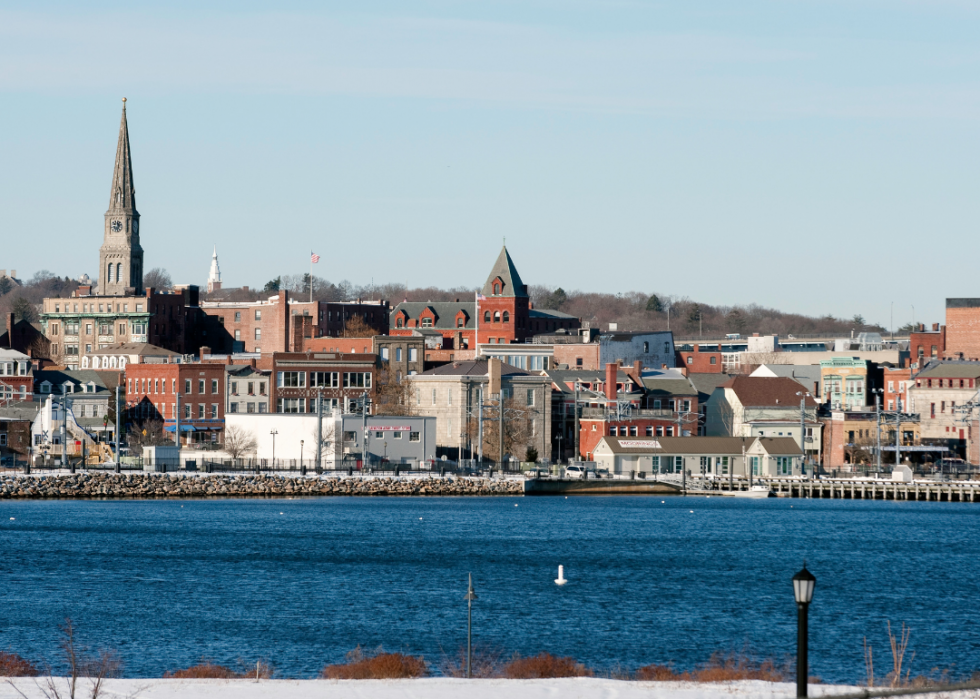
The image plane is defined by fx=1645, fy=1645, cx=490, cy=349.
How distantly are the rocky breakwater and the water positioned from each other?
2.06 metres

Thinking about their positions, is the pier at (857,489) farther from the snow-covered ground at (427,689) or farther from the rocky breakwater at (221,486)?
the snow-covered ground at (427,689)

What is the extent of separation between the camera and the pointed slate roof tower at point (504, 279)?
5635 inches

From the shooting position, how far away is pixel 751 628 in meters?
44.1

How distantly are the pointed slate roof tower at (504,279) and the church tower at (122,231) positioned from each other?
3717 cm

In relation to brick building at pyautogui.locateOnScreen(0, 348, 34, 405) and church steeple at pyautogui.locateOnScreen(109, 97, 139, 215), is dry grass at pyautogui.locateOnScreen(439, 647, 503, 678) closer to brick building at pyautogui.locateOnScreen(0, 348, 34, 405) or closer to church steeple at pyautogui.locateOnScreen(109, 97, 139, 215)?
brick building at pyautogui.locateOnScreen(0, 348, 34, 405)

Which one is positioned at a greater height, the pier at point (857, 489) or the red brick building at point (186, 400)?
the red brick building at point (186, 400)

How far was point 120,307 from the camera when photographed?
154m

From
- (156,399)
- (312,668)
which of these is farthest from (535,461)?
(312,668)

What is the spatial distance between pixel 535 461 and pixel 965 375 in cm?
3360

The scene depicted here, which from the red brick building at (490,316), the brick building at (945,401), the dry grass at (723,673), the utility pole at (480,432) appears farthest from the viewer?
the red brick building at (490,316)

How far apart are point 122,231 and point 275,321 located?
18.4 m

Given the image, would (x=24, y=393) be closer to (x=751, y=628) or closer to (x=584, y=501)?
(x=584, y=501)

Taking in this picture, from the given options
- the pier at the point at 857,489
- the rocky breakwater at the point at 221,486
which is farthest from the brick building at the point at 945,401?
the rocky breakwater at the point at 221,486

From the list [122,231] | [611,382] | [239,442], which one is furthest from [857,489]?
[122,231]
